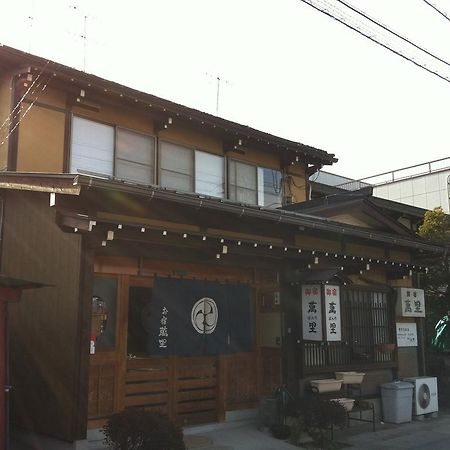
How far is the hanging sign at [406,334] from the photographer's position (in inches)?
Result: 494

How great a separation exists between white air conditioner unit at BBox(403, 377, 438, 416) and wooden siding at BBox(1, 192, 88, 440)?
7.91m

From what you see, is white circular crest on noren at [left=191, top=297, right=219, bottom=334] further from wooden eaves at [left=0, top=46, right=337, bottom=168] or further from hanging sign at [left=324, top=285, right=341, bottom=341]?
wooden eaves at [left=0, top=46, right=337, bottom=168]

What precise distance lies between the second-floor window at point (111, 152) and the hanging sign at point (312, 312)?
419 cm

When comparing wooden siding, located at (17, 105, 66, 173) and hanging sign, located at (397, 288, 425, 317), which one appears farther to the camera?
hanging sign, located at (397, 288, 425, 317)

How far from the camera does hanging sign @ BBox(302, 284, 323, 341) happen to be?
32.6 feet

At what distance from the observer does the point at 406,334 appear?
12.8 metres

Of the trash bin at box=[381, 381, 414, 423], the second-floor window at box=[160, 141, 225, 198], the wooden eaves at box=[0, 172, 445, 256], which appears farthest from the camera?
the second-floor window at box=[160, 141, 225, 198]

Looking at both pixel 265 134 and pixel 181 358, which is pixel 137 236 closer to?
pixel 181 358

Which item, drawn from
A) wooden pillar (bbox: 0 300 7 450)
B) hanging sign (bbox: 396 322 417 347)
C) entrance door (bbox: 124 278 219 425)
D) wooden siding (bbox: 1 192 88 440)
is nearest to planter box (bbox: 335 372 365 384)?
hanging sign (bbox: 396 322 417 347)

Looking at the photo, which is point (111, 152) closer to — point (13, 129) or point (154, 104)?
point (154, 104)

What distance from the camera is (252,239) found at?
9328 mm

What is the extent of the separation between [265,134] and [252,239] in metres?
4.29

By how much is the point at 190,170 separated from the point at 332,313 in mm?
4646

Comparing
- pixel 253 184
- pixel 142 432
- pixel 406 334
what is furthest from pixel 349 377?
pixel 142 432
